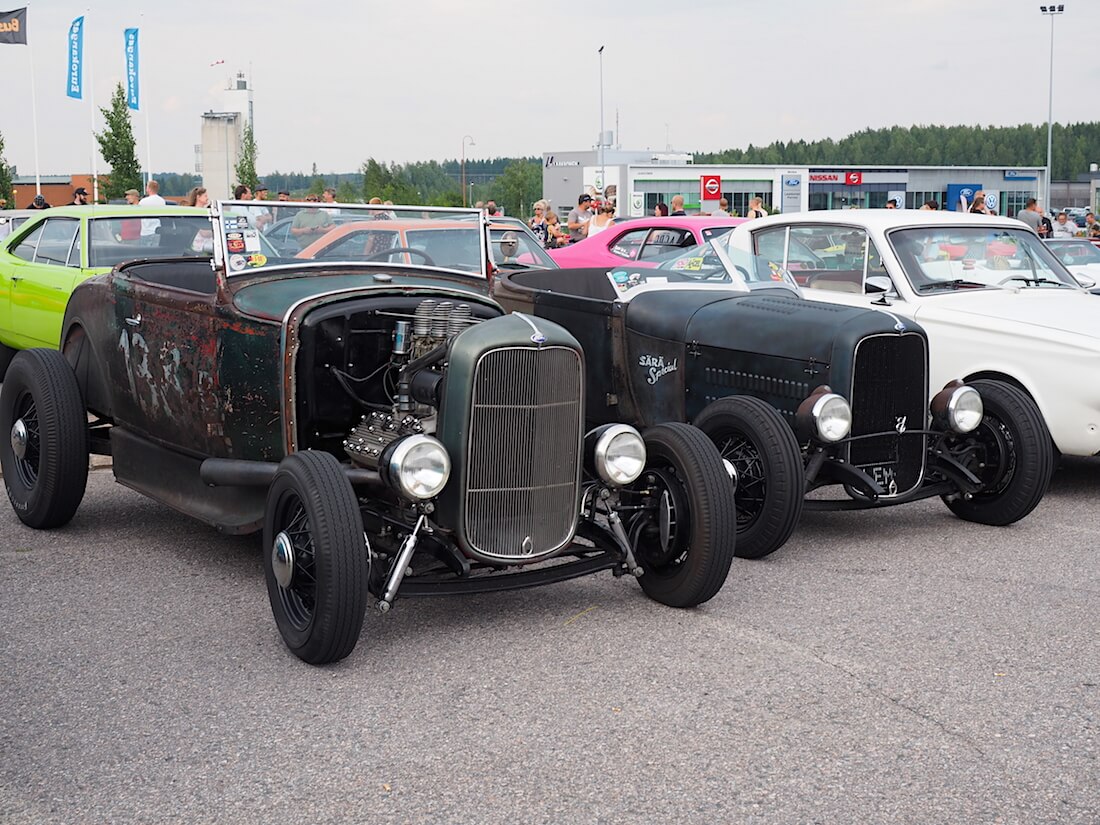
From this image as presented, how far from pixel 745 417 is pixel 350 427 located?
6.13 ft

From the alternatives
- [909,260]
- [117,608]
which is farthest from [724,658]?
[909,260]

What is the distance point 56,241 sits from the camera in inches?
396

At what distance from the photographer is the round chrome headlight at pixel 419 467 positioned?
14.4ft

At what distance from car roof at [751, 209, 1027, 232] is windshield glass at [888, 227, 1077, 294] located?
0.16ft

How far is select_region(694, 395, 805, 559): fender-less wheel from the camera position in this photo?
5699mm

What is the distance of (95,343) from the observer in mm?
6625

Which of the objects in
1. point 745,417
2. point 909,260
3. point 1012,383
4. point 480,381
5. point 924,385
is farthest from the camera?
point 909,260

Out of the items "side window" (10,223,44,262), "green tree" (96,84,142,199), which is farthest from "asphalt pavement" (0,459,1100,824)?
"green tree" (96,84,142,199)

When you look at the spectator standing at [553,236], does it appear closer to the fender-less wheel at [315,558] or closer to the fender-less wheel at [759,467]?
the fender-less wheel at [759,467]

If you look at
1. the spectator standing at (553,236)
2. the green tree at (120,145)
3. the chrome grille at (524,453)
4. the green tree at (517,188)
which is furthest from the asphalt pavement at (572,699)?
the green tree at (517,188)

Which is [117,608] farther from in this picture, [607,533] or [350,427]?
[607,533]

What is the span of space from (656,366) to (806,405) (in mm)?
1251

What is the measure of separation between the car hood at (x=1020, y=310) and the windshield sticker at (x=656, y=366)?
6.05 feet

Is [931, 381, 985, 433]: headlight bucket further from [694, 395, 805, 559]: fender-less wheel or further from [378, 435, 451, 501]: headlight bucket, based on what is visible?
[378, 435, 451, 501]: headlight bucket
